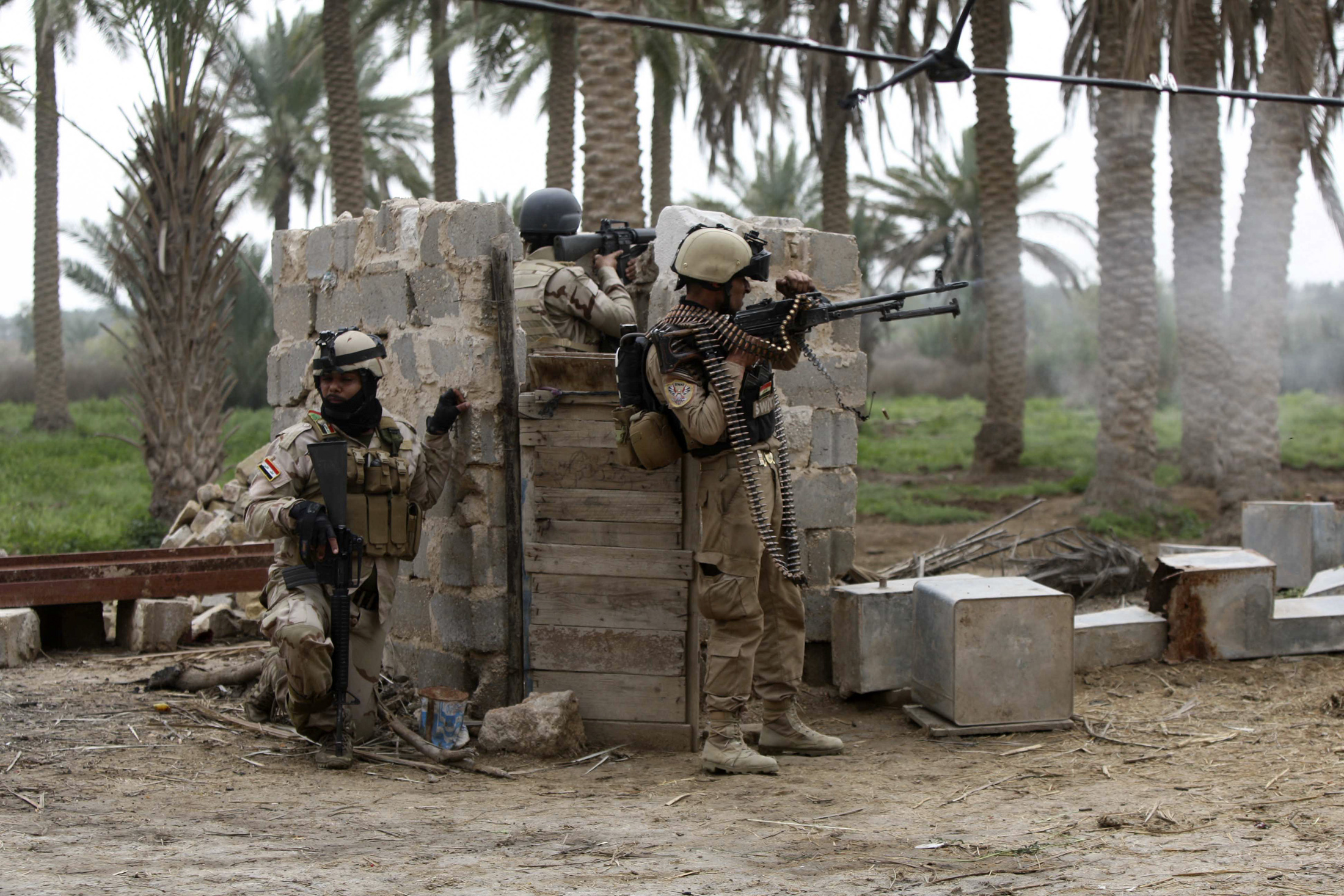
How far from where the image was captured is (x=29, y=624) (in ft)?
23.0

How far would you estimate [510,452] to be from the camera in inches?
215

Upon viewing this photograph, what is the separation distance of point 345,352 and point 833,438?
8.23 feet

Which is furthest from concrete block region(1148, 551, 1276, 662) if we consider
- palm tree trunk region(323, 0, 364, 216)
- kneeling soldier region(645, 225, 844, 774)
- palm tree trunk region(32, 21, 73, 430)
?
palm tree trunk region(32, 21, 73, 430)

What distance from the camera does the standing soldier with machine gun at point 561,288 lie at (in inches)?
243

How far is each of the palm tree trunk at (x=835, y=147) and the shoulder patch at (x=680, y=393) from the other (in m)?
13.0

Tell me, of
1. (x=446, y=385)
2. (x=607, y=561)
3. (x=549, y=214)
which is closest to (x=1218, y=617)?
(x=607, y=561)

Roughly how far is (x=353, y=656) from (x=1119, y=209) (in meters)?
10.0

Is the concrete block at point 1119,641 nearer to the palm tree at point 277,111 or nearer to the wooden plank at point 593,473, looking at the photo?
the wooden plank at point 593,473

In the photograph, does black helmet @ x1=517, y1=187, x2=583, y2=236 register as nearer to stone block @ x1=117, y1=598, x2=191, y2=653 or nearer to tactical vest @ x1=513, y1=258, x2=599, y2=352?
tactical vest @ x1=513, y1=258, x2=599, y2=352

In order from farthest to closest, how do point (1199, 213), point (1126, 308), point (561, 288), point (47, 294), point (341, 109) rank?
point (47, 294)
point (341, 109)
point (1199, 213)
point (1126, 308)
point (561, 288)

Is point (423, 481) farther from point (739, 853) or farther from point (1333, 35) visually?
point (1333, 35)

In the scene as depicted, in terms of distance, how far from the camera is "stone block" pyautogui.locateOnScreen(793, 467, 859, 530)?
246 inches

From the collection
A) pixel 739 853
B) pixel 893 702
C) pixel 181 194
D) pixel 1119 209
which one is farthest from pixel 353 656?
pixel 1119 209

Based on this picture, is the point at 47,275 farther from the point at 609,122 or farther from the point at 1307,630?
the point at 1307,630
